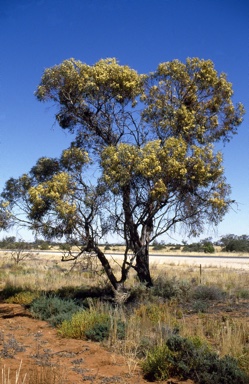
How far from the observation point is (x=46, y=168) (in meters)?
16.2

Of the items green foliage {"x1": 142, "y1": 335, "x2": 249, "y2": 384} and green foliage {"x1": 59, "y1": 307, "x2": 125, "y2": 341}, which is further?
green foliage {"x1": 59, "y1": 307, "x2": 125, "y2": 341}

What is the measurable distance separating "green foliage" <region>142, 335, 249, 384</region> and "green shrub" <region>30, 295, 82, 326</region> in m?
4.62

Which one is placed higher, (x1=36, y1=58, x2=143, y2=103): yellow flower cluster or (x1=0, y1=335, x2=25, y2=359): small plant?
(x1=36, y1=58, x2=143, y2=103): yellow flower cluster

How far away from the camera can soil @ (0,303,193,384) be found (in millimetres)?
7668

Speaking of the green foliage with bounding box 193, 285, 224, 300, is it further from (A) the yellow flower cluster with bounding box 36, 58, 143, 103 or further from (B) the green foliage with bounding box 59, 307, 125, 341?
(A) the yellow flower cluster with bounding box 36, 58, 143, 103

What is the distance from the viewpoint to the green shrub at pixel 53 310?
12586 millimetres

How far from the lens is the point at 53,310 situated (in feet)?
44.9

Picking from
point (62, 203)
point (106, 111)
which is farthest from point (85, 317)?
point (106, 111)

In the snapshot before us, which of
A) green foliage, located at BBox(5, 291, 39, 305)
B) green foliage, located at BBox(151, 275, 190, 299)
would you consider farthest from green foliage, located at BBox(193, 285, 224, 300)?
green foliage, located at BBox(5, 291, 39, 305)

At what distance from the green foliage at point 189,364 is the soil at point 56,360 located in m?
0.20

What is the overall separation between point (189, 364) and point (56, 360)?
8.60 feet

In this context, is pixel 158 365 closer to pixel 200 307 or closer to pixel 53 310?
pixel 53 310

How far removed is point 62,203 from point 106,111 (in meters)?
4.34

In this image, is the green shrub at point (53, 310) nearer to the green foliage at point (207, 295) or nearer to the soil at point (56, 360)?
the soil at point (56, 360)
